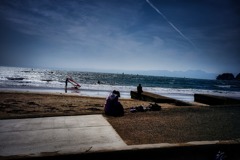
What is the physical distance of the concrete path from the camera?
15.2 ft

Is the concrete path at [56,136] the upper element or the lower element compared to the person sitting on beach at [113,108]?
lower

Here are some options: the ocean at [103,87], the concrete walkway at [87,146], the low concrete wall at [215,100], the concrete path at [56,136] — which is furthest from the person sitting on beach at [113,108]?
the ocean at [103,87]

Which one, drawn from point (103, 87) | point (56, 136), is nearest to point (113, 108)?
point (56, 136)

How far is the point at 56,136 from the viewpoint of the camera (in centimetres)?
569

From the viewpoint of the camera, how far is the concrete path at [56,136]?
4.64 meters

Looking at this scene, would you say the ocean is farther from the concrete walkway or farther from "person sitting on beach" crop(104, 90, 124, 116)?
the concrete walkway

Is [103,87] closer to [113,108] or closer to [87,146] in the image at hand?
[113,108]

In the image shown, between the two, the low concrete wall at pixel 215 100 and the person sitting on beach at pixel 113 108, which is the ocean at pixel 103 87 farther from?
the person sitting on beach at pixel 113 108

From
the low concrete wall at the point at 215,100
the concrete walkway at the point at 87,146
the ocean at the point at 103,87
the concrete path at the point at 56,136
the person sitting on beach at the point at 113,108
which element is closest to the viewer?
the concrete walkway at the point at 87,146

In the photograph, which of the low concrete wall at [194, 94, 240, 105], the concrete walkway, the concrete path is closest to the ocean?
the low concrete wall at [194, 94, 240, 105]

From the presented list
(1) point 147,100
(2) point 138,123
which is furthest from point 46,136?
(1) point 147,100

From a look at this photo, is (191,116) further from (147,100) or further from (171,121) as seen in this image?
(147,100)

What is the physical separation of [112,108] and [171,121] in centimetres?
237

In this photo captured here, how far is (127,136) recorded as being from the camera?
226 inches
